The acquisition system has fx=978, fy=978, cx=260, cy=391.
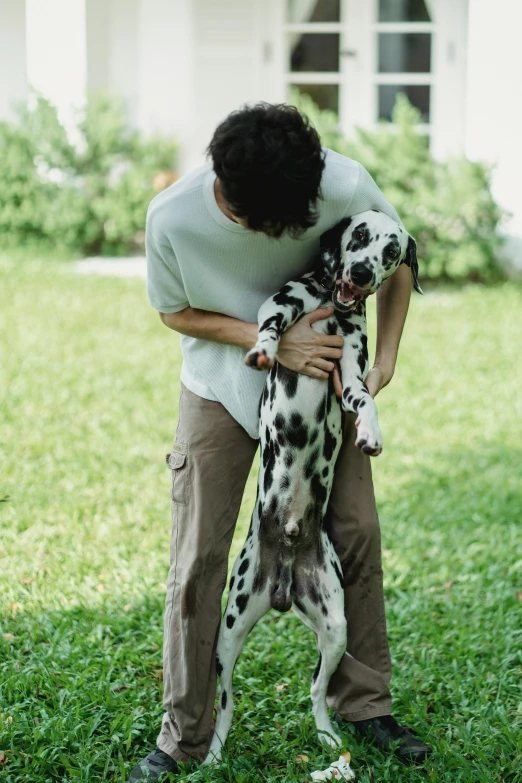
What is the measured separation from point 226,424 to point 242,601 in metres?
0.54

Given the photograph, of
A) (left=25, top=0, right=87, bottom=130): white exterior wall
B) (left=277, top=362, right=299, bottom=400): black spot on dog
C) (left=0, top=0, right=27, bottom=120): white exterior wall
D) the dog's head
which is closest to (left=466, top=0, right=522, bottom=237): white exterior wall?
(left=25, top=0, right=87, bottom=130): white exterior wall

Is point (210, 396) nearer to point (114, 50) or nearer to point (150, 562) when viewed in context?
point (150, 562)

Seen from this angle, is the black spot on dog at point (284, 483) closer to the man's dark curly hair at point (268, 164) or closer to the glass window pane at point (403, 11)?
the man's dark curly hair at point (268, 164)

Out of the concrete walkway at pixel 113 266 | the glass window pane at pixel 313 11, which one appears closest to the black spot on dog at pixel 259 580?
A: the concrete walkway at pixel 113 266

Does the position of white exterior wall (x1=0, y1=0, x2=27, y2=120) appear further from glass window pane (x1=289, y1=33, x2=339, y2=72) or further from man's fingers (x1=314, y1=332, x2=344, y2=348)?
man's fingers (x1=314, y1=332, x2=344, y2=348)

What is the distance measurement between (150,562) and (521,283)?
6.56 m

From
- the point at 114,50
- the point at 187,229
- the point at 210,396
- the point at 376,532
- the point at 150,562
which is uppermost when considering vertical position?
the point at 114,50

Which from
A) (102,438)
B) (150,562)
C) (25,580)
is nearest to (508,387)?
(102,438)

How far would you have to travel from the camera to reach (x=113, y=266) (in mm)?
10922

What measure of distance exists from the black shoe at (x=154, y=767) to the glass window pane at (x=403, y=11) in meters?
9.71

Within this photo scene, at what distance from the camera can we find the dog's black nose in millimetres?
2734

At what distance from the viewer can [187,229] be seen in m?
2.73

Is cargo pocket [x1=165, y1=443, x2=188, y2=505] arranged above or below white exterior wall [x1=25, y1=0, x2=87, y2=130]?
below

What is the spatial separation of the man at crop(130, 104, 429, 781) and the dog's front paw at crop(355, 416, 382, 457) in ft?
0.80
